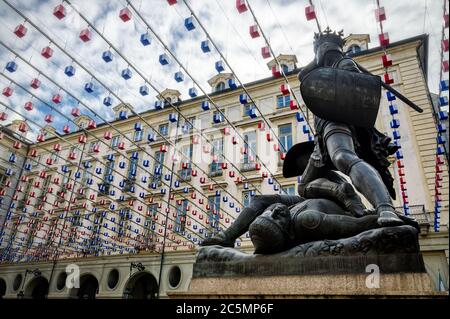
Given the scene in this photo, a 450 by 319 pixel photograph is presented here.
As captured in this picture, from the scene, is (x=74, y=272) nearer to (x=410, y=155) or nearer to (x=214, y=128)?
(x=214, y=128)

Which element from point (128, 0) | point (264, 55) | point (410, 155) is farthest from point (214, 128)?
point (128, 0)

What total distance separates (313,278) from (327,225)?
1.38 ft

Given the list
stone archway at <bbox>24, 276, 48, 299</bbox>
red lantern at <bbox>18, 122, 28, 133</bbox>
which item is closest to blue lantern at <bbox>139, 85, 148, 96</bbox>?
red lantern at <bbox>18, 122, 28, 133</bbox>

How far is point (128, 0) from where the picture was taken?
700 cm

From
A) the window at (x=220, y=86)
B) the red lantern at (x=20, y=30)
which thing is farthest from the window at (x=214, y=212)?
the red lantern at (x=20, y=30)

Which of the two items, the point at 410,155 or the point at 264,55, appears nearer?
the point at 264,55

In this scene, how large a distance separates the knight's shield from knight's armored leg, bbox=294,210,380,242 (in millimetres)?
1038

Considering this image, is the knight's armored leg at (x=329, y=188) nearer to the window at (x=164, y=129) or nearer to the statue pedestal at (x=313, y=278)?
the statue pedestal at (x=313, y=278)

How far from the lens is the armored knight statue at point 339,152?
8.39 feet

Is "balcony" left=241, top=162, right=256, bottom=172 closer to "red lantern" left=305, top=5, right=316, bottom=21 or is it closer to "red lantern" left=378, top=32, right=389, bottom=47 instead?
"red lantern" left=378, top=32, right=389, bottom=47

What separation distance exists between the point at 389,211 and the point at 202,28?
6795 mm
